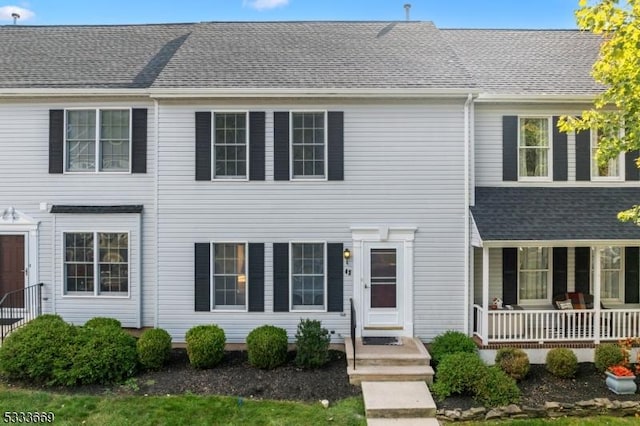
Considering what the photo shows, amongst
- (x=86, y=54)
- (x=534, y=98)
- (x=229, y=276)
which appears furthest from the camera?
(x=86, y=54)

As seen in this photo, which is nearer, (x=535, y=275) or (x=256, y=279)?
(x=256, y=279)

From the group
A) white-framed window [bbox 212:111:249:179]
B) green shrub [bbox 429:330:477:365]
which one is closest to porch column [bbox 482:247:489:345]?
green shrub [bbox 429:330:477:365]

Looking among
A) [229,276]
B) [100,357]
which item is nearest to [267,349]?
[229,276]

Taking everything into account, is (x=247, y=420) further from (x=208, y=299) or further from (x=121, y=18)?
(x=121, y=18)

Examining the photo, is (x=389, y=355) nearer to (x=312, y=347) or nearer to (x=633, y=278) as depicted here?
(x=312, y=347)

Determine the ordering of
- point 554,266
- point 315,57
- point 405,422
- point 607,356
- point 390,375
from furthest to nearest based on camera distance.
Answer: point 315,57 < point 554,266 < point 607,356 < point 390,375 < point 405,422

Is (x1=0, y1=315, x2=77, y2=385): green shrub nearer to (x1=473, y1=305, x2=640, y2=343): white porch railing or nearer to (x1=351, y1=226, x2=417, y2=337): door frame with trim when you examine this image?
(x1=351, y1=226, x2=417, y2=337): door frame with trim

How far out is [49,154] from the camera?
9.98 m

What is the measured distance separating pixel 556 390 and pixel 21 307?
38.9 ft

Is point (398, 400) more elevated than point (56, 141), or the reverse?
point (56, 141)

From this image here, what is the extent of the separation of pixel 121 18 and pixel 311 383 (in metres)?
13.0

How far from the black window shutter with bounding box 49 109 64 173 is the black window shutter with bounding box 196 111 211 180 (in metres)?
3.37

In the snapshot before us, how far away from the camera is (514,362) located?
793 cm

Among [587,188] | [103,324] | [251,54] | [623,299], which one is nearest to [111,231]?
[103,324]
